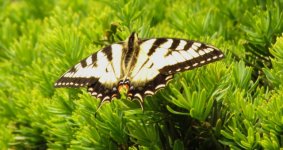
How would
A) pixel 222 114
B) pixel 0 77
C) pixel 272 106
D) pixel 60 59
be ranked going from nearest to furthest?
1. pixel 272 106
2. pixel 222 114
3. pixel 60 59
4. pixel 0 77

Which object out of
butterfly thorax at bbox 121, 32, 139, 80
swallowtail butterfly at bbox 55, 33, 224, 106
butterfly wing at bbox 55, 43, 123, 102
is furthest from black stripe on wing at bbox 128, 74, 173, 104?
butterfly thorax at bbox 121, 32, 139, 80

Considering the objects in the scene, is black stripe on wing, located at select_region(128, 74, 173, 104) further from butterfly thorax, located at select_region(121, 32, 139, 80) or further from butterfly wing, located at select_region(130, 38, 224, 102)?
butterfly thorax, located at select_region(121, 32, 139, 80)

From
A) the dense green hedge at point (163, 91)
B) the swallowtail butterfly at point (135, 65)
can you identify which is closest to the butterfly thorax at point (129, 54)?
the swallowtail butterfly at point (135, 65)

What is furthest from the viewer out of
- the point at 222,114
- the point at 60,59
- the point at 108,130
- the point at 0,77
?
the point at 0,77

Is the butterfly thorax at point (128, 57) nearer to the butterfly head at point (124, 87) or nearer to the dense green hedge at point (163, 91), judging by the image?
the butterfly head at point (124, 87)

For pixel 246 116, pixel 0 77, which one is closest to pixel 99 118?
pixel 246 116

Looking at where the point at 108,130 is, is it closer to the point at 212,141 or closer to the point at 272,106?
the point at 212,141
